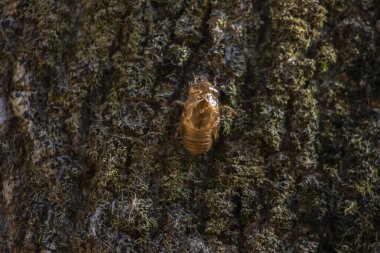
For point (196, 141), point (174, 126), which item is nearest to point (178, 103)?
point (174, 126)

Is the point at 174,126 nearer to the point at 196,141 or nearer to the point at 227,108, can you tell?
the point at 196,141

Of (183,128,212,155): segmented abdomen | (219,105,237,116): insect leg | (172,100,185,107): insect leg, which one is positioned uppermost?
(172,100,185,107): insect leg

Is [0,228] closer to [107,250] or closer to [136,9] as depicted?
[107,250]

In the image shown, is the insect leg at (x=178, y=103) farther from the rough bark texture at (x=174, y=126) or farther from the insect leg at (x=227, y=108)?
the insect leg at (x=227, y=108)

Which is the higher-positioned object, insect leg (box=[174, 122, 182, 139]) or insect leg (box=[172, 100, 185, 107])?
insect leg (box=[172, 100, 185, 107])

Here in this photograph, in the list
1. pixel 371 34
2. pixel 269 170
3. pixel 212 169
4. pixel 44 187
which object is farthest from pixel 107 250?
pixel 371 34

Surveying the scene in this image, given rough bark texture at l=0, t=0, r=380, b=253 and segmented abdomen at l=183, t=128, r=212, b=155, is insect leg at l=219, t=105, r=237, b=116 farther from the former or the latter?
segmented abdomen at l=183, t=128, r=212, b=155

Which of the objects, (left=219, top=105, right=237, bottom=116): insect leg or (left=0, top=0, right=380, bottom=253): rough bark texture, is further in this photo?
(left=219, top=105, right=237, bottom=116): insect leg

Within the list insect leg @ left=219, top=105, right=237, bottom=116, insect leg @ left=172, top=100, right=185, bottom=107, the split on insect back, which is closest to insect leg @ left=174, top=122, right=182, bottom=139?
the split on insect back
